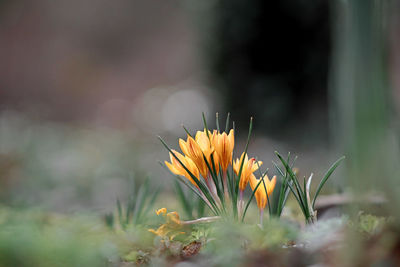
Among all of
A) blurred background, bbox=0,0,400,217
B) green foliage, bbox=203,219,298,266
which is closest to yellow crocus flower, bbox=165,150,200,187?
green foliage, bbox=203,219,298,266

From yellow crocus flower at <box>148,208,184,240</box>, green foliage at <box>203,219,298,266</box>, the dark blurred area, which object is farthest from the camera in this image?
the dark blurred area

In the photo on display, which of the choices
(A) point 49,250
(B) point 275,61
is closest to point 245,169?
(A) point 49,250

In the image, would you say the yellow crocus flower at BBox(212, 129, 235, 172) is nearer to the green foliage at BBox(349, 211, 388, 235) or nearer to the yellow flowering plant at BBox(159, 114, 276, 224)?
the yellow flowering plant at BBox(159, 114, 276, 224)

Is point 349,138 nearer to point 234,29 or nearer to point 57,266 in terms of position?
point 57,266

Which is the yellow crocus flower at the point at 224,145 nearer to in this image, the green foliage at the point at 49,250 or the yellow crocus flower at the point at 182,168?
the yellow crocus flower at the point at 182,168

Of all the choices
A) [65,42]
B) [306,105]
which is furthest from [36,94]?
[306,105]

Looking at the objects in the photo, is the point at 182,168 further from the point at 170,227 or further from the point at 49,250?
the point at 49,250

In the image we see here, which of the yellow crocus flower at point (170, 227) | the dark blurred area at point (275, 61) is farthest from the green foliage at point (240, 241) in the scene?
the dark blurred area at point (275, 61)
